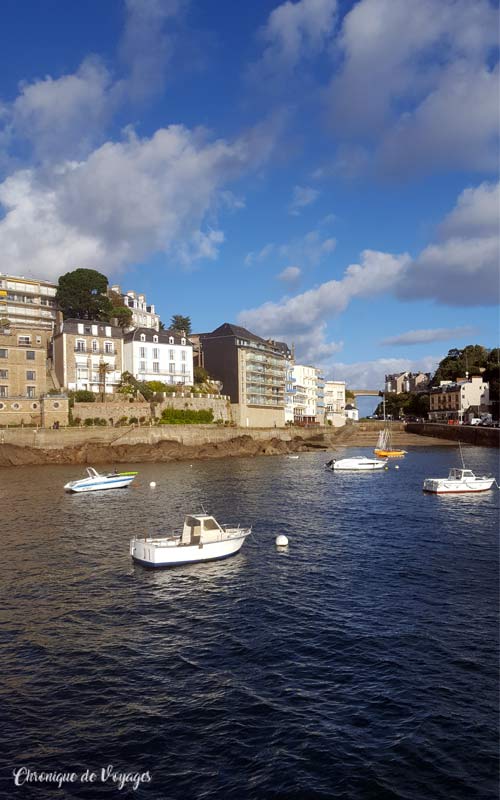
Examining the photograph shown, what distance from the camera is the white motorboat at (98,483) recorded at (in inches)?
2522

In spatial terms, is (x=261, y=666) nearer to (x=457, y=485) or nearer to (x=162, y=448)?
(x=457, y=485)

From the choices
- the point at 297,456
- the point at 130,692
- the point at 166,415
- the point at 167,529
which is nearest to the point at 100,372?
the point at 166,415

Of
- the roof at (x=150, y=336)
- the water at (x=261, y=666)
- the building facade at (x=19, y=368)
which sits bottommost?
the water at (x=261, y=666)

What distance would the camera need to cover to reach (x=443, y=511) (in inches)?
2110

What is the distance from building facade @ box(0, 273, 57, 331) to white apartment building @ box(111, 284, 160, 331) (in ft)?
65.9

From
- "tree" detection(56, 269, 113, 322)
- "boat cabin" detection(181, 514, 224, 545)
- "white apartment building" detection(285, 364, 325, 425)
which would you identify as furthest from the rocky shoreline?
"boat cabin" detection(181, 514, 224, 545)

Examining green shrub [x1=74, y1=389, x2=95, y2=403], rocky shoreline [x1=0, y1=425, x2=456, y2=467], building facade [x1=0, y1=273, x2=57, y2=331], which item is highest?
building facade [x1=0, y1=273, x2=57, y2=331]

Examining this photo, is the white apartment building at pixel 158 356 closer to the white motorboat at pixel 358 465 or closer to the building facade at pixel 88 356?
the building facade at pixel 88 356

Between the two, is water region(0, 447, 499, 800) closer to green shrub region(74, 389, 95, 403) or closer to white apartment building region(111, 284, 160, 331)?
green shrub region(74, 389, 95, 403)

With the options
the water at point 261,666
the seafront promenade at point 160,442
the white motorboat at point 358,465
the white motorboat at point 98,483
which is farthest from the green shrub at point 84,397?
the water at point 261,666

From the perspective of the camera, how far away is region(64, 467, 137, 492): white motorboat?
64050 millimetres

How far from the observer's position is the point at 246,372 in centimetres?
14125

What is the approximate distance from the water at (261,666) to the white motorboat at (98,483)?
20525 millimetres

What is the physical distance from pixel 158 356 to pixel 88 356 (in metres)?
16.6
